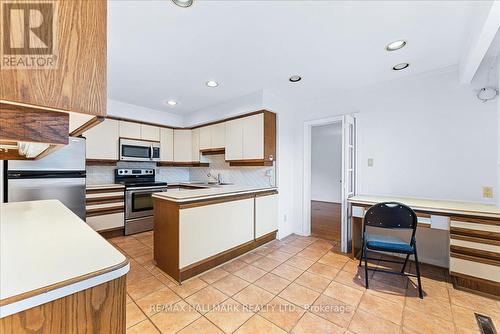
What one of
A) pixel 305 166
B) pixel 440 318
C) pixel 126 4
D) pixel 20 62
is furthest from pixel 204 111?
pixel 440 318

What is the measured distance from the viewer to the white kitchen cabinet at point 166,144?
4.32 meters

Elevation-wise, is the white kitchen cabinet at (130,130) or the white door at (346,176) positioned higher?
the white kitchen cabinet at (130,130)

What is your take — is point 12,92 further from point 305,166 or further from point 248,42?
point 305,166

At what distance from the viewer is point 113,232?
3.51 metres

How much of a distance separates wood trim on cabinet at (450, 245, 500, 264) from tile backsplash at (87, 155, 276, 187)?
7.22 feet

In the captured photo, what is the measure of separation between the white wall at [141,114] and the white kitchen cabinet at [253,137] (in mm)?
1901

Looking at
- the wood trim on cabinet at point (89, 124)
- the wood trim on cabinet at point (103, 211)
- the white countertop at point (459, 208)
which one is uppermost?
the wood trim on cabinet at point (89, 124)

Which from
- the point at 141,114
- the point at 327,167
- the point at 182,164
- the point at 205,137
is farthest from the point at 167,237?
the point at 327,167

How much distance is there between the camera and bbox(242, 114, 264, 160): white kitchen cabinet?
10.7 feet

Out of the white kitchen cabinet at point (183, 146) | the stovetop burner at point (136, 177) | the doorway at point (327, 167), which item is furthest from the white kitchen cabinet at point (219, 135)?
the doorway at point (327, 167)

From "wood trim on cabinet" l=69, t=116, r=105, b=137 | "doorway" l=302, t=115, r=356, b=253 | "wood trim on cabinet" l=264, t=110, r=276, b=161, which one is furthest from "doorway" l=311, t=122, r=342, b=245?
"wood trim on cabinet" l=69, t=116, r=105, b=137

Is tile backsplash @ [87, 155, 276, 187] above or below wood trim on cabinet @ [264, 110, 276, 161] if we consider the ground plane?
below

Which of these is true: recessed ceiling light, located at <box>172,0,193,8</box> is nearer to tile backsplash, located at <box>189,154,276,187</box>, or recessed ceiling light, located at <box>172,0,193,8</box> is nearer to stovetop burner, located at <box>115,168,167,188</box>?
tile backsplash, located at <box>189,154,276,187</box>

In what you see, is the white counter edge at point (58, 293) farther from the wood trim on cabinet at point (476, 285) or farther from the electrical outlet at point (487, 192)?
the electrical outlet at point (487, 192)
